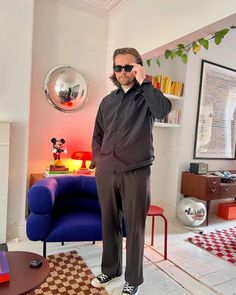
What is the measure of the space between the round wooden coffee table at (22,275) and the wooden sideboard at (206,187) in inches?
87.2

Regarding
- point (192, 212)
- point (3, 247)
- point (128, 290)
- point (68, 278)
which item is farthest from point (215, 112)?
point (3, 247)

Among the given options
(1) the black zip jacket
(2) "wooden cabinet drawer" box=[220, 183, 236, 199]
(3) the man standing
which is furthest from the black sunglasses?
(2) "wooden cabinet drawer" box=[220, 183, 236, 199]

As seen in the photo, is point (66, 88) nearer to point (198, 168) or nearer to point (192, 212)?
point (198, 168)

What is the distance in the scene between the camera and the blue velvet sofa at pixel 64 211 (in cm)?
165

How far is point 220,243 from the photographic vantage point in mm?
2500

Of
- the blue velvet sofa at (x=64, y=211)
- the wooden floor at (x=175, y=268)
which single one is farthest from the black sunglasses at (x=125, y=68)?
the wooden floor at (x=175, y=268)

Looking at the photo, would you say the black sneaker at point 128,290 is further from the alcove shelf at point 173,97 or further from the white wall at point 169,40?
the alcove shelf at point 173,97

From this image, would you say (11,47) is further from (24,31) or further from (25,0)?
(25,0)

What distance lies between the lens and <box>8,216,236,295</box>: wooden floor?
1.69 metres

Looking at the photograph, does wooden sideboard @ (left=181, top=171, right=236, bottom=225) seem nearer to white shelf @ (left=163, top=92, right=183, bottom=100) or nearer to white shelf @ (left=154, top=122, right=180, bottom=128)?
white shelf @ (left=154, top=122, right=180, bottom=128)

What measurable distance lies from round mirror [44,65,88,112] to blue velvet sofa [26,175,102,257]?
3.11 ft

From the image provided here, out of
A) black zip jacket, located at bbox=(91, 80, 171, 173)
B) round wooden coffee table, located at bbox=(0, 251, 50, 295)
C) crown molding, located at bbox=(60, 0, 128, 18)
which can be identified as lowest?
round wooden coffee table, located at bbox=(0, 251, 50, 295)

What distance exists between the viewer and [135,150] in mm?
1437

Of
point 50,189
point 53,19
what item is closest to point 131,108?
point 50,189
